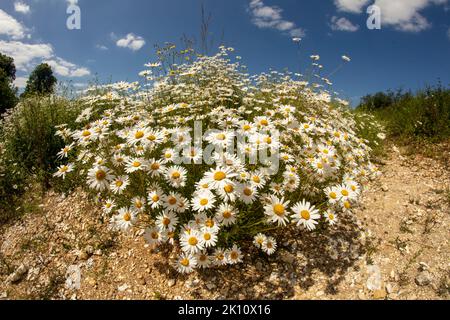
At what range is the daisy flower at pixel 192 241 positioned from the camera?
8.80 feet

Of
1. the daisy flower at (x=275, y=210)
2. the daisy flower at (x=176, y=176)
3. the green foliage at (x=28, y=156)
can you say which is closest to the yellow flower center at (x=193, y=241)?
the daisy flower at (x=176, y=176)

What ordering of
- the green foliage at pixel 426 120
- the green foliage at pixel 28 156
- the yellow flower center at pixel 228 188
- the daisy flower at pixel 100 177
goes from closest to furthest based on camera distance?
1. the yellow flower center at pixel 228 188
2. the daisy flower at pixel 100 177
3. the green foliage at pixel 28 156
4. the green foliage at pixel 426 120

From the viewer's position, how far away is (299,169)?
3.47m

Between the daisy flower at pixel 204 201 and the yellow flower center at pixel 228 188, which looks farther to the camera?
the daisy flower at pixel 204 201

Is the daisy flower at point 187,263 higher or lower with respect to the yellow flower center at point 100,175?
lower

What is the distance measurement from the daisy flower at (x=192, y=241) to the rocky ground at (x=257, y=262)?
0.55 meters

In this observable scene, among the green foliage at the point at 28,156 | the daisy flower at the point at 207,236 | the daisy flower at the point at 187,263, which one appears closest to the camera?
the daisy flower at the point at 207,236

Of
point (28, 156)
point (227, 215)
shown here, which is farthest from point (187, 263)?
point (28, 156)

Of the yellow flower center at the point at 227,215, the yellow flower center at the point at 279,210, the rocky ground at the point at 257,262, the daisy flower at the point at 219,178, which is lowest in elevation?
the rocky ground at the point at 257,262

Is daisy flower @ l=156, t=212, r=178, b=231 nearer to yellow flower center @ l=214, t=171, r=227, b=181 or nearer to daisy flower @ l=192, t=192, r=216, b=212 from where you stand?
daisy flower @ l=192, t=192, r=216, b=212

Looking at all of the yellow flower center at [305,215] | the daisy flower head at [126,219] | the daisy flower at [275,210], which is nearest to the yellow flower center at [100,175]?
the daisy flower head at [126,219]

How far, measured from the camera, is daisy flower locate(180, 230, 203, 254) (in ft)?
8.80

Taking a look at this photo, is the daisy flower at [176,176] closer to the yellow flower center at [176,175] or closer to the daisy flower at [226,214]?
the yellow flower center at [176,175]

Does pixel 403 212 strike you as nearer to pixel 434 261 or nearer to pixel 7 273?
pixel 434 261
